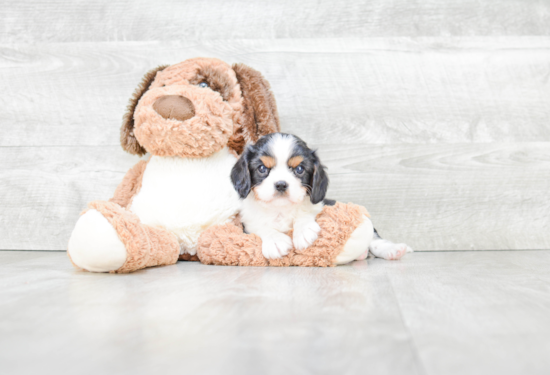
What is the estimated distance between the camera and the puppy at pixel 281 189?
4.78 feet

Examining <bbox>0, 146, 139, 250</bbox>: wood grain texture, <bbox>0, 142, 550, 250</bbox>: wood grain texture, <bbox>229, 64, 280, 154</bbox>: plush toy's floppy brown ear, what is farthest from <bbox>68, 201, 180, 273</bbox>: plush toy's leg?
<bbox>0, 142, 550, 250</bbox>: wood grain texture

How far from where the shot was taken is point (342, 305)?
0.88 meters

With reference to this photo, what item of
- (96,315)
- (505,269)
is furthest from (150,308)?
(505,269)

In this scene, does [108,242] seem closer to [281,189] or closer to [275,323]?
[281,189]

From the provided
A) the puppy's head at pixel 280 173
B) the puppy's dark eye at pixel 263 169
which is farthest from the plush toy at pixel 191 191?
the puppy's dark eye at pixel 263 169

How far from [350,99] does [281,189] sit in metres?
0.84

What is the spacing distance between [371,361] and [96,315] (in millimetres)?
510

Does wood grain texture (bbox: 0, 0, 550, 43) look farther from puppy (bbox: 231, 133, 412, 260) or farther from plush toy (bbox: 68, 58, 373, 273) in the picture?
puppy (bbox: 231, 133, 412, 260)

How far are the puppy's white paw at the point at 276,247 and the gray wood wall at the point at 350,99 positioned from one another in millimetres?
637

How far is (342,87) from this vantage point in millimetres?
2080

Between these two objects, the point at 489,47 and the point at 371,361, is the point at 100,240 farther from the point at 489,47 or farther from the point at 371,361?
the point at 489,47

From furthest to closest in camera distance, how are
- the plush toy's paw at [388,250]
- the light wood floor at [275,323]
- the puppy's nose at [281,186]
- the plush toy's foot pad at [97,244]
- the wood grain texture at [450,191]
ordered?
the wood grain texture at [450,191] → the plush toy's paw at [388,250] → the puppy's nose at [281,186] → the plush toy's foot pad at [97,244] → the light wood floor at [275,323]

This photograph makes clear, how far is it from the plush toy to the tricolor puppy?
4 centimetres

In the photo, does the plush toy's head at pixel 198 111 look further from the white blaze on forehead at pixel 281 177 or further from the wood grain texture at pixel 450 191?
the wood grain texture at pixel 450 191
